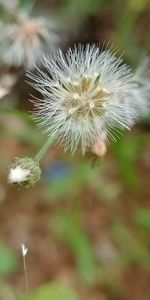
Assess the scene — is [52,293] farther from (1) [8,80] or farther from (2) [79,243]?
(1) [8,80]

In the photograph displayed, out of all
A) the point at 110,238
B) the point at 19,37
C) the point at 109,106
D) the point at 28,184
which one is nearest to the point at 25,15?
the point at 19,37

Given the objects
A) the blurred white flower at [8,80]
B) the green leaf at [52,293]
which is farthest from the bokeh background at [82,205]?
the blurred white flower at [8,80]

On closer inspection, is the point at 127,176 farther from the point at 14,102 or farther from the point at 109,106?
the point at 109,106

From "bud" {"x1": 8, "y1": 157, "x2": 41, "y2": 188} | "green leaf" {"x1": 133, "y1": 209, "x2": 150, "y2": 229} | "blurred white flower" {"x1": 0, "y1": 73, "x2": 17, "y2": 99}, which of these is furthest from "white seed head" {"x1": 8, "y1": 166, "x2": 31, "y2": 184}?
"green leaf" {"x1": 133, "y1": 209, "x2": 150, "y2": 229}

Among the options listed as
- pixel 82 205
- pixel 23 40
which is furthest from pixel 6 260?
pixel 23 40

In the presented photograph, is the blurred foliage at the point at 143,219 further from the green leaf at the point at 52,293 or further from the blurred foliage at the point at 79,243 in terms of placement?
the green leaf at the point at 52,293

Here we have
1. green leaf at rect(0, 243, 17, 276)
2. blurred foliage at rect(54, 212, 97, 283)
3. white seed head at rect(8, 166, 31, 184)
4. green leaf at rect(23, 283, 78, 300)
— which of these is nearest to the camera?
white seed head at rect(8, 166, 31, 184)

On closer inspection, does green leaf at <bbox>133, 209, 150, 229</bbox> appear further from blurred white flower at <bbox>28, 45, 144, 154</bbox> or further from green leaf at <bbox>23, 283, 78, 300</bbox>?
blurred white flower at <bbox>28, 45, 144, 154</bbox>

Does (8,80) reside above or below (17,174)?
above
